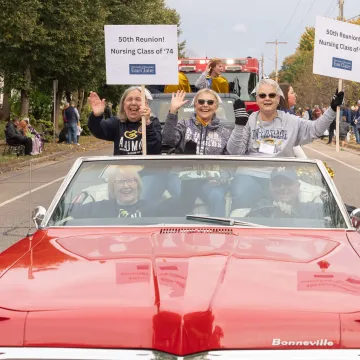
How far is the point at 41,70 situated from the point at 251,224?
32.6 meters

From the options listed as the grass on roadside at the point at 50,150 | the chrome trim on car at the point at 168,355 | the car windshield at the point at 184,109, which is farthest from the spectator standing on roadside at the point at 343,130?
the chrome trim on car at the point at 168,355

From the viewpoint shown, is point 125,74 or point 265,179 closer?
point 265,179

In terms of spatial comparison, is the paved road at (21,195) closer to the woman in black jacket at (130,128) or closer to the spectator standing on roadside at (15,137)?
the woman in black jacket at (130,128)

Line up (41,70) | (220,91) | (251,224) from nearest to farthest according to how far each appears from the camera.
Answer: (251,224)
(220,91)
(41,70)

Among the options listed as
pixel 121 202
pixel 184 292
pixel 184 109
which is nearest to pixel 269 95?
pixel 121 202

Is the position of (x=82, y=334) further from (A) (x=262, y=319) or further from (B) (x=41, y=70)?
(B) (x=41, y=70)

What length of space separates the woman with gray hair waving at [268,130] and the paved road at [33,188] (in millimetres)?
2362

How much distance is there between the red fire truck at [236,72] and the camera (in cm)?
2030

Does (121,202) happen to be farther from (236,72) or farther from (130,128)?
(236,72)

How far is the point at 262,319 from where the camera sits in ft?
8.91

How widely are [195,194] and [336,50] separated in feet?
14.6

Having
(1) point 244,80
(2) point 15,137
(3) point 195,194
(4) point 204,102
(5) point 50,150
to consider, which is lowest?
(5) point 50,150

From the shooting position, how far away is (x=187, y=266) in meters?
3.23

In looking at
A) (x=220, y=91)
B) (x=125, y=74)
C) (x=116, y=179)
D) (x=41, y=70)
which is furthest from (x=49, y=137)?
(x=116, y=179)
